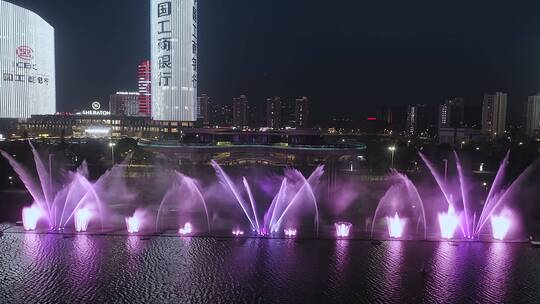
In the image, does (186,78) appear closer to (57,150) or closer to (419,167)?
(57,150)

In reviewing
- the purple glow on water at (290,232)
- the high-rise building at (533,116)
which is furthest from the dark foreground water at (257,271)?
the high-rise building at (533,116)

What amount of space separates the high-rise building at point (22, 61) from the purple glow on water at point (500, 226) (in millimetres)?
82148

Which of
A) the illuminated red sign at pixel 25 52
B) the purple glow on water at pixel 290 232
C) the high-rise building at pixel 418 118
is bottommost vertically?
the purple glow on water at pixel 290 232

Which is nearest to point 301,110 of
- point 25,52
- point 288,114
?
point 288,114

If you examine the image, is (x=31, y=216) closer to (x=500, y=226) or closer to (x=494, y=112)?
(x=500, y=226)

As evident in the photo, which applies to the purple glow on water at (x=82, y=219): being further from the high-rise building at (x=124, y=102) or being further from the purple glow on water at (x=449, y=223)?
the high-rise building at (x=124, y=102)

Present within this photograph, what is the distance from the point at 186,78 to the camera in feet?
289

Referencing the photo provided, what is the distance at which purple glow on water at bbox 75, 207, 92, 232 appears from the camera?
69.0 feet

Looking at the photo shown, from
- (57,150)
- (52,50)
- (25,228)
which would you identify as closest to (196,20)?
(52,50)

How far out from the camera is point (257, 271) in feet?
51.7

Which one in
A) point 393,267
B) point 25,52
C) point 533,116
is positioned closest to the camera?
point 393,267

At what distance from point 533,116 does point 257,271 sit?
344ft

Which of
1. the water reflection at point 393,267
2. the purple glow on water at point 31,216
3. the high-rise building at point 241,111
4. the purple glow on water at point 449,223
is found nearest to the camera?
the water reflection at point 393,267

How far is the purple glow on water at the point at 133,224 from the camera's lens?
2083cm
